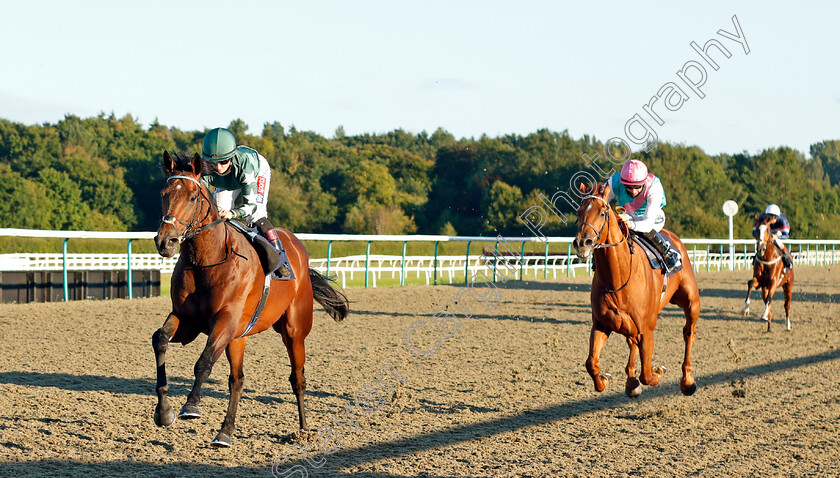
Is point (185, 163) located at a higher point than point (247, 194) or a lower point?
higher

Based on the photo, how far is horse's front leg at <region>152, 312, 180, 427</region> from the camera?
4.18 m

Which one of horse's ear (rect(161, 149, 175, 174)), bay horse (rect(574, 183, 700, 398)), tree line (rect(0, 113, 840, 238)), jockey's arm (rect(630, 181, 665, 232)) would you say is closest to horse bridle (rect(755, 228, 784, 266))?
jockey's arm (rect(630, 181, 665, 232))

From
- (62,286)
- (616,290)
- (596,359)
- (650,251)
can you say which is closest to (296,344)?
(596,359)

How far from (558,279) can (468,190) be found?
31.5 meters

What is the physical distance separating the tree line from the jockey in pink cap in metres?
30.5

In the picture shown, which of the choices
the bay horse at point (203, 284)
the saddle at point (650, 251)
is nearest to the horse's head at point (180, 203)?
the bay horse at point (203, 284)

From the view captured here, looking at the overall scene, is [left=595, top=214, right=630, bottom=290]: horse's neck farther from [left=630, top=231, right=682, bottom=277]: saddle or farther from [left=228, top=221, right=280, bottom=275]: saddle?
[left=228, top=221, right=280, bottom=275]: saddle

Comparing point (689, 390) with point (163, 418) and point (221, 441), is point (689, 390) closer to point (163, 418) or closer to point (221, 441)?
point (221, 441)

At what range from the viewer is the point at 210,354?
4254mm

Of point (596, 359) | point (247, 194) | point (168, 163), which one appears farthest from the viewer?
point (596, 359)

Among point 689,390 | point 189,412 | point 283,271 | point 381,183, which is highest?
point 381,183

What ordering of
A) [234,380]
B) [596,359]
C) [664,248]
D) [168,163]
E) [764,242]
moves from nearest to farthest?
1. [168,163]
2. [234,380]
3. [596,359]
4. [664,248]
5. [764,242]

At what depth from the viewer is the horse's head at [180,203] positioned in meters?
4.02

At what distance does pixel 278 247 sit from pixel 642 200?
300 centimetres
